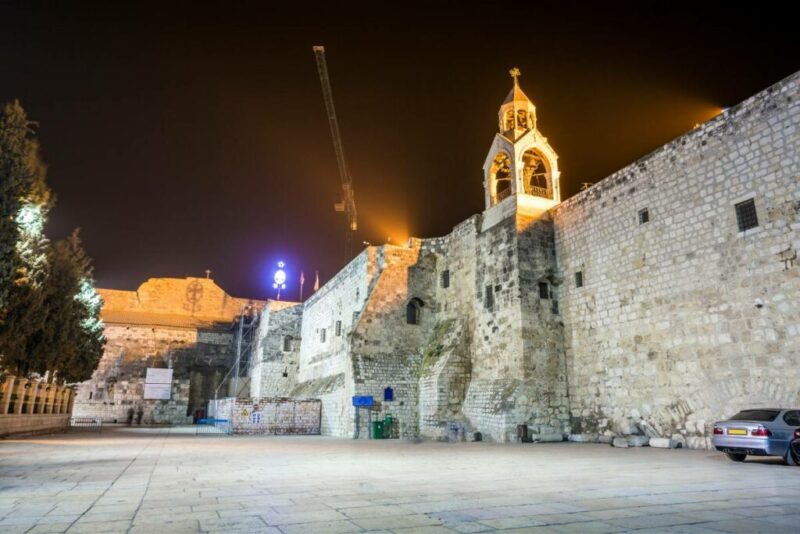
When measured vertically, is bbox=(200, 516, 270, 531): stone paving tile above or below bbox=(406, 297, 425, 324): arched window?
below

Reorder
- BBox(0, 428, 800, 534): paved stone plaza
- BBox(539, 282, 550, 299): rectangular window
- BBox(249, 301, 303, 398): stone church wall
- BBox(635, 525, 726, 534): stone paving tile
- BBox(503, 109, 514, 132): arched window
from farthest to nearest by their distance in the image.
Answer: BBox(249, 301, 303, 398): stone church wall → BBox(503, 109, 514, 132): arched window → BBox(539, 282, 550, 299): rectangular window → BBox(0, 428, 800, 534): paved stone plaza → BBox(635, 525, 726, 534): stone paving tile

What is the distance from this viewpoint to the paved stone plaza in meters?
3.97

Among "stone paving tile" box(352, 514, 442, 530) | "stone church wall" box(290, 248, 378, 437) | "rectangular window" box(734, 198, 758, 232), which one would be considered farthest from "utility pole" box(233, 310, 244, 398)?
"stone paving tile" box(352, 514, 442, 530)

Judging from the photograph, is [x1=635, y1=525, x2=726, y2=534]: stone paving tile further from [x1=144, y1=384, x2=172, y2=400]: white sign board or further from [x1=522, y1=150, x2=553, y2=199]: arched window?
[x1=144, y1=384, x2=172, y2=400]: white sign board

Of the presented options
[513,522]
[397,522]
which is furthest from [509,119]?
[397,522]

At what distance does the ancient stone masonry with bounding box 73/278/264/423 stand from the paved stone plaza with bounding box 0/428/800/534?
28390 mm

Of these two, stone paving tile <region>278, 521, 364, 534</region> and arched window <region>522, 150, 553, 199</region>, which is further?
arched window <region>522, 150, 553, 199</region>

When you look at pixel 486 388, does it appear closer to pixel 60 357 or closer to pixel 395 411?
pixel 395 411

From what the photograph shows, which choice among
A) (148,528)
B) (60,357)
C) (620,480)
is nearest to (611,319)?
(620,480)

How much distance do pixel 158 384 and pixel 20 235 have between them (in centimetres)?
2142

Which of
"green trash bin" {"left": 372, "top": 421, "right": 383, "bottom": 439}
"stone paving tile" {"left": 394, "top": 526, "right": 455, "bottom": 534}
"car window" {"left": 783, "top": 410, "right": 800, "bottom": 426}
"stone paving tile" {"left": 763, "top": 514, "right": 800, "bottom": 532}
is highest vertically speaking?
"car window" {"left": 783, "top": 410, "right": 800, "bottom": 426}

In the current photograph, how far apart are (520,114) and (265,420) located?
54.7 feet

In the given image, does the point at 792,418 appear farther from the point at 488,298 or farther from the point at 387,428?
the point at 387,428

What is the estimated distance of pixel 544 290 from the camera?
54.5ft
